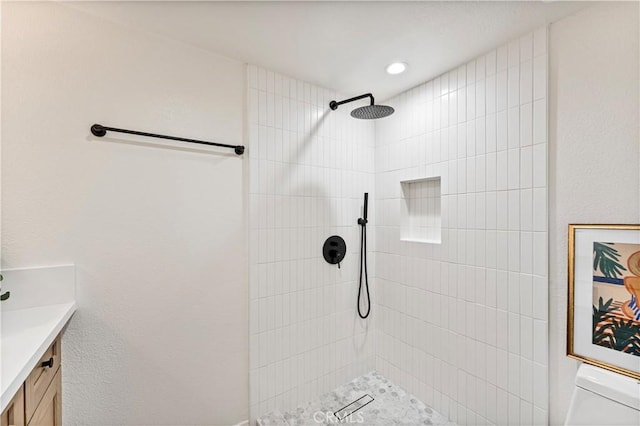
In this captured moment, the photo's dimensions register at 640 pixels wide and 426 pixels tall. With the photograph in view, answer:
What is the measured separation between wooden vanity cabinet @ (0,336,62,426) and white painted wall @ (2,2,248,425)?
0.09 metres

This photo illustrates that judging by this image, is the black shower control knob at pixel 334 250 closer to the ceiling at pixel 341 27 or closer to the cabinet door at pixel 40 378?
the ceiling at pixel 341 27

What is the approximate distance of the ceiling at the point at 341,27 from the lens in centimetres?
136

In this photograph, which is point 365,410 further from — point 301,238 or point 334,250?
point 301,238

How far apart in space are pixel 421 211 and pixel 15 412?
221 cm

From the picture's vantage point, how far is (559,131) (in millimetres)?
1438

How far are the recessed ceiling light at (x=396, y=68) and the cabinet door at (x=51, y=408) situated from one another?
234 centimetres

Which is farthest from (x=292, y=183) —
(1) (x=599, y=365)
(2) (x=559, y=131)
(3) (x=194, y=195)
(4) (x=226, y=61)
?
(1) (x=599, y=365)

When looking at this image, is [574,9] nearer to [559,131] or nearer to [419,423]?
[559,131]

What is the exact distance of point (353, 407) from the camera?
200cm

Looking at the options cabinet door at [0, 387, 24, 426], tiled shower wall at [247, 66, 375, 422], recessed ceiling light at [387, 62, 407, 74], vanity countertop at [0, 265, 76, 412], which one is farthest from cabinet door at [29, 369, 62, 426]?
recessed ceiling light at [387, 62, 407, 74]

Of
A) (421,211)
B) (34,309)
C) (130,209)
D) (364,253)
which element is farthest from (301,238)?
(34,309)

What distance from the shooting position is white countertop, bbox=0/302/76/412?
2.49 feet

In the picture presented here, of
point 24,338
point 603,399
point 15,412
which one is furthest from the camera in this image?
point 603,399

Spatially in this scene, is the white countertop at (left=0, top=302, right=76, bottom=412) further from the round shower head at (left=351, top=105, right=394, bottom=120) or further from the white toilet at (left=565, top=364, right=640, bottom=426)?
the white toilet at (left=565, top=364, right=640, bottom=426)
